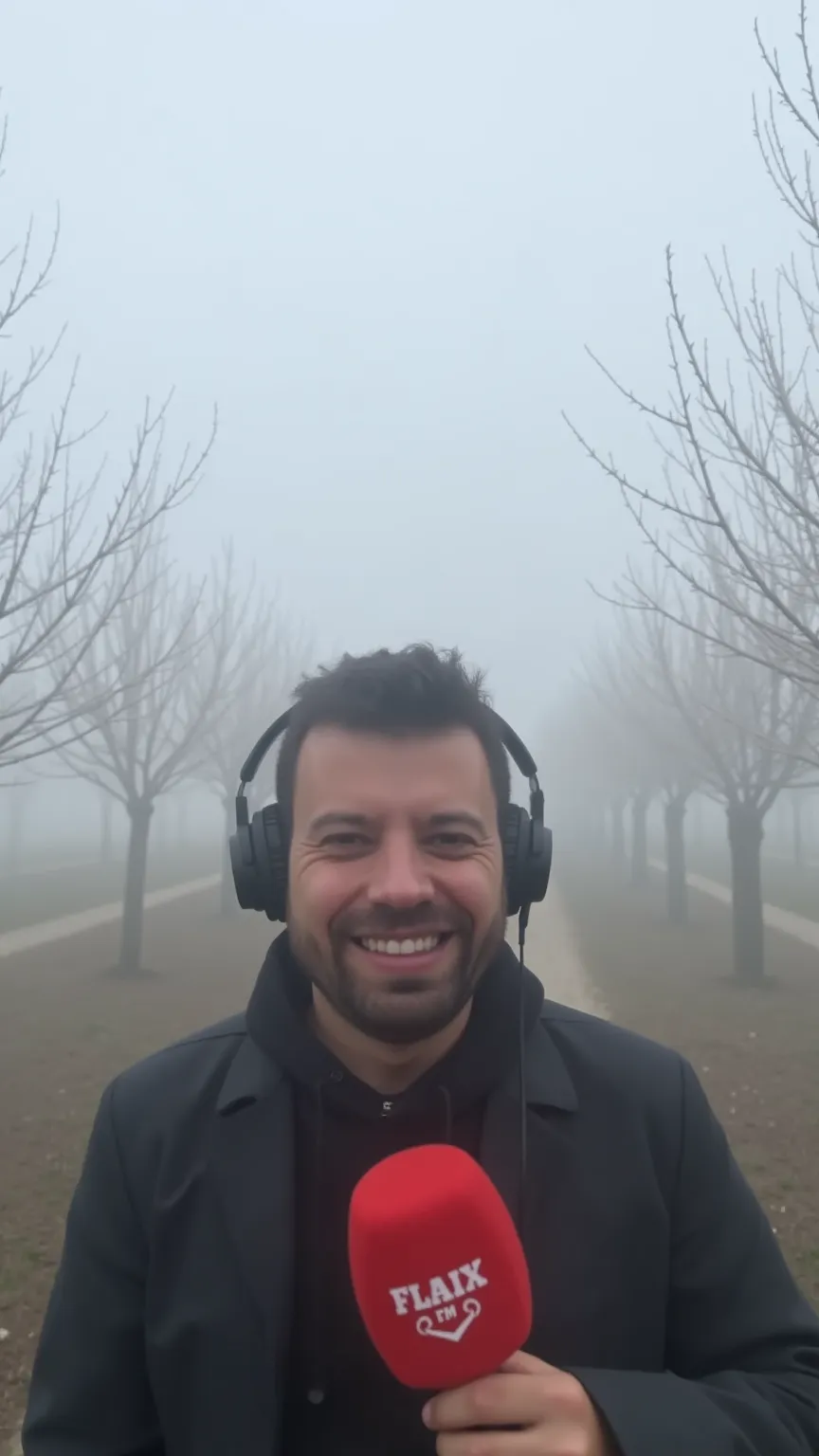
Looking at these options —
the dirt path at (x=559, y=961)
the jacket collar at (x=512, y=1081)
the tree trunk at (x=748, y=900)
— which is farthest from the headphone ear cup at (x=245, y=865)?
the tree trunk at (x=748, y=900)

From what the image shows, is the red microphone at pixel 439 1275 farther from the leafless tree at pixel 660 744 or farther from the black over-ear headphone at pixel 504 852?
the leafless tree at pixel 660 744

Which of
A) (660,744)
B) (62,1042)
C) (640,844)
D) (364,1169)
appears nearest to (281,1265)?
(364,1169)

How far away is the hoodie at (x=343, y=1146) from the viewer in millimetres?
1670

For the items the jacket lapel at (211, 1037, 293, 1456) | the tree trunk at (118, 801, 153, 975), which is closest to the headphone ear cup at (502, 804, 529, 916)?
the jacket lapel at (211, 1037, 293, 1456)

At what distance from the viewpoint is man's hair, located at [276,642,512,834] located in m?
1.91

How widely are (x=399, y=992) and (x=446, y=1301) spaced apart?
523 millimetres

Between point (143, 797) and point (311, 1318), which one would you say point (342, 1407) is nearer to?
point (311, 1318)

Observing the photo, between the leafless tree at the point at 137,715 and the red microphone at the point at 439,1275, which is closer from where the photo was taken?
the red microphone at the point at 439,1275

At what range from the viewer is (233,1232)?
1.72 m

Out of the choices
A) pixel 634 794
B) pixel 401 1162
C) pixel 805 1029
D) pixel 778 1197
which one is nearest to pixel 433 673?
pixel 401 1162

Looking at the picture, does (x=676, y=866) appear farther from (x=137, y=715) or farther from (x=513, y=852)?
(x=513, y=852)

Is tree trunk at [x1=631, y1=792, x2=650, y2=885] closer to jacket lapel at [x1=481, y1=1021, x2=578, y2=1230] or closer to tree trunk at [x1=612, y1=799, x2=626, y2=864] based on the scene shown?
tree trunk at [x1=612, y1=799, x2=626, y2=864]

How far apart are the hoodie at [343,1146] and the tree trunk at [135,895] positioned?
37.1ft

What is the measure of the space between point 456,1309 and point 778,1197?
5.37 metres
